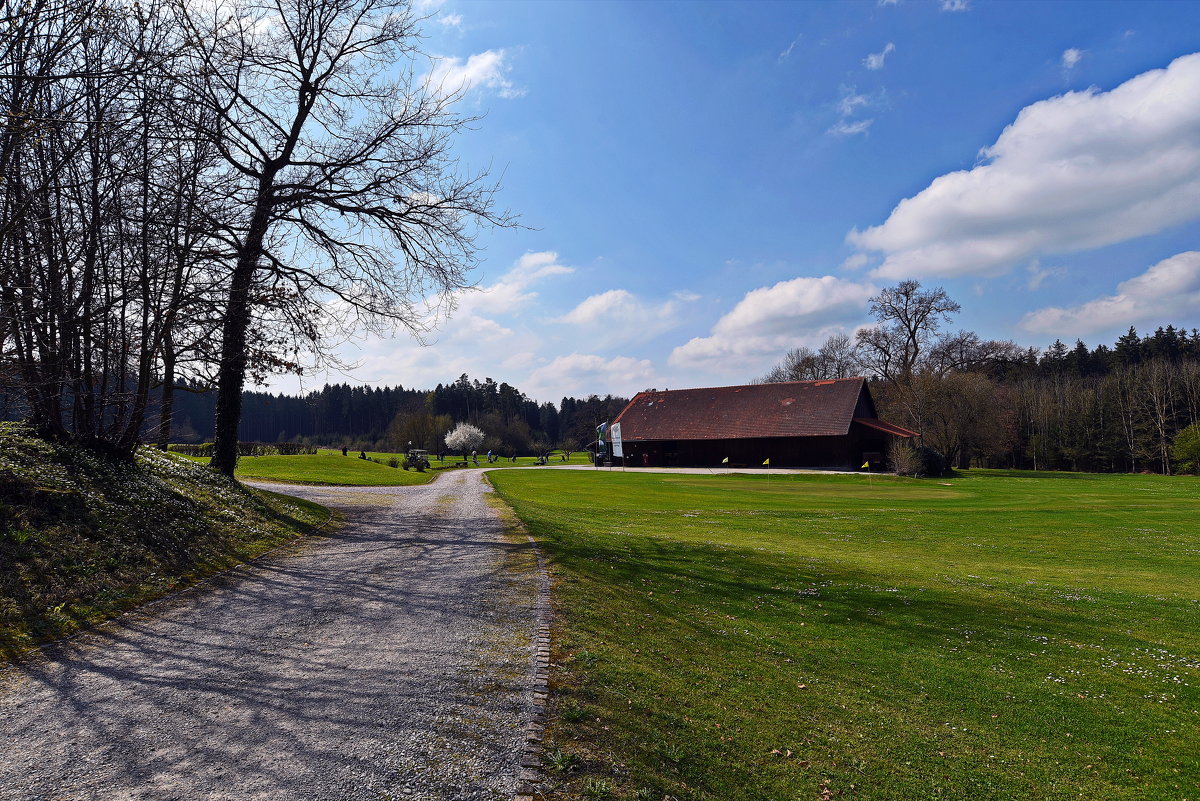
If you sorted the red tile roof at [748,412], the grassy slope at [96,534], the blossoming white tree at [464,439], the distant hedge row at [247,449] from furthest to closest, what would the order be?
the blossoming white tree at [464,439], the red tile roof at [748,412], the distant hedge row at [247,449], the grassy slope at [96,534]

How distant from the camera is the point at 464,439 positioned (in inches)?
3391

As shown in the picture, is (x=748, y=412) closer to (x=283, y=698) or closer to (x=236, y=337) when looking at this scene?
(x=236, y=337)

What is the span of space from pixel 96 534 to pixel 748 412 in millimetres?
52752

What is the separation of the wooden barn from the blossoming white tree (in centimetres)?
3103

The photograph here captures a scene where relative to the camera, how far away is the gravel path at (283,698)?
3828 millimetres

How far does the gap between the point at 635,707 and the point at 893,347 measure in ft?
224

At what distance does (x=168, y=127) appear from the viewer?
33.0 ft

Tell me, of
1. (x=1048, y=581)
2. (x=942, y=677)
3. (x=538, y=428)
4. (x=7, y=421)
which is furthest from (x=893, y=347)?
(x=538, y=428)

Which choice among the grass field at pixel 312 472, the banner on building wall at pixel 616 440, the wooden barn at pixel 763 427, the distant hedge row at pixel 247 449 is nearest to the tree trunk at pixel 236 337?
the grass field at pixel 312 472

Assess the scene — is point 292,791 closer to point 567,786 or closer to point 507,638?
point 567,786

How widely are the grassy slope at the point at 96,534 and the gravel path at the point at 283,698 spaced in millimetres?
653

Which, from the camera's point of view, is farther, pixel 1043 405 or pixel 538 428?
pixel 538 428

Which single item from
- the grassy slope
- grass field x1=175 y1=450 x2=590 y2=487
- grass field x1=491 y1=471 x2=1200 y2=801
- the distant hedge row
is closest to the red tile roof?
grass field x1=175 y1=450 x2=590 y2=487

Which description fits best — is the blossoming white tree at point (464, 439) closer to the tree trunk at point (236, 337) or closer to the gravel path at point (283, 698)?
the tree trunk at point (236, 337)
